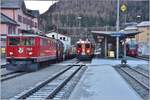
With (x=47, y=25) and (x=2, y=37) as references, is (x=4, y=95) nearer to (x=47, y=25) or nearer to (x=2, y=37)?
(x=2, y=37)

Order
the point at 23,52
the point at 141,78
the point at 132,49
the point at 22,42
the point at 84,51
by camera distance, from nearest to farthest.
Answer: the point at 141,78 < the point at 23,52 < the point at 22,42 < the point at 84,51 < the point at 132,49

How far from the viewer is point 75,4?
134500mm

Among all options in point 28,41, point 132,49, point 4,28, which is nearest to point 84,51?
point 4,28

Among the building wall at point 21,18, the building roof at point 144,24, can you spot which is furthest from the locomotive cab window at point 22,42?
the building roof at point 144,24

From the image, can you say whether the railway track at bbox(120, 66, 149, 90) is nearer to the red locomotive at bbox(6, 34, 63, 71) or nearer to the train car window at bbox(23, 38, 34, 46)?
the red locomotive at bbox(6, 34, 63, 71)

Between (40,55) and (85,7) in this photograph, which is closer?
(40,55)

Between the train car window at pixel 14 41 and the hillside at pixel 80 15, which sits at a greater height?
the hillside at pixel 80 15

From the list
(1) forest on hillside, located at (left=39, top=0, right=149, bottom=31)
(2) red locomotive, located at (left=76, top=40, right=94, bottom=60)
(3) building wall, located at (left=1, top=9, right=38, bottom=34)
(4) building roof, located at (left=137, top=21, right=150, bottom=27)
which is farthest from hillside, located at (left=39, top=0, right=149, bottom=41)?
(2) red locomotive, located at (left=76, top=40, right=94, bottom=60)

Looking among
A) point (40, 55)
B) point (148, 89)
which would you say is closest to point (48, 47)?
point (40, 55)

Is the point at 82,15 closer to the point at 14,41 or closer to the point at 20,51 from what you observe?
the point at 14,41

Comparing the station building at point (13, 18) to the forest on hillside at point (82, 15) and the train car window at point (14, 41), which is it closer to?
the forest on hillside at point (82, 15)

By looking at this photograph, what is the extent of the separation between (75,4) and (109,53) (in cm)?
7624

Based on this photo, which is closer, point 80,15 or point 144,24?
point 144,24

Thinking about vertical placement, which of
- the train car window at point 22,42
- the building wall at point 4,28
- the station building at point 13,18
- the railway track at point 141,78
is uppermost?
the station building at point 13,18
